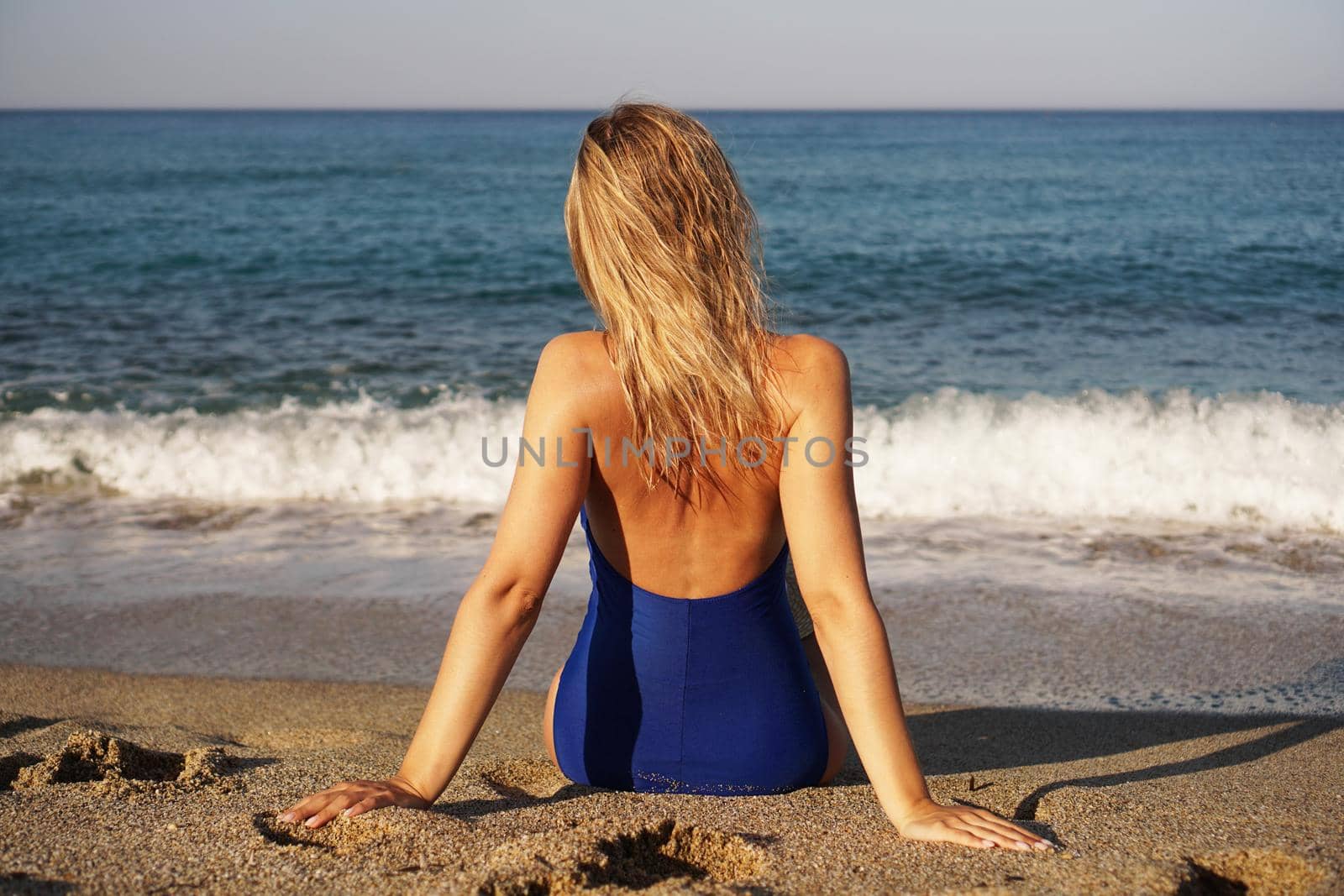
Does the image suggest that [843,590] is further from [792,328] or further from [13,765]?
[792,328]

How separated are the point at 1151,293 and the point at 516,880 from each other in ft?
39.4

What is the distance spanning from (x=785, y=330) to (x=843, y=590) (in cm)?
989

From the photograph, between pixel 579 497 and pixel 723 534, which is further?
pixel 723 534

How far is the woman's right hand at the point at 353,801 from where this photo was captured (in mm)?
1936

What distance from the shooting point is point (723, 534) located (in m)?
2.12

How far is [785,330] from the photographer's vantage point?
1167 cm

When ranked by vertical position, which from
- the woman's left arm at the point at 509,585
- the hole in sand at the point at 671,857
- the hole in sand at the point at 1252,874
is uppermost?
the woman's left arm at the point at 509,585

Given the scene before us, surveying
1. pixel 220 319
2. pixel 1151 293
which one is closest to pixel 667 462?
pixel 220 319

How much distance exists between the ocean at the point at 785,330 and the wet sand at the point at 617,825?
76 centimetres

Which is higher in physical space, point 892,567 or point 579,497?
point 579,497

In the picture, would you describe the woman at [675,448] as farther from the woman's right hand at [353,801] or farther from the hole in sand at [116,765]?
the hole in sand at [116,765]

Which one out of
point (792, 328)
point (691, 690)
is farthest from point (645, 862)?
point (792, 328)

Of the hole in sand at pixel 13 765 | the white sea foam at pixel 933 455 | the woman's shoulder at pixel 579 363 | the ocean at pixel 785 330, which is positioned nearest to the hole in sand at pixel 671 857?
the woman's shoulder at pixel 579 363

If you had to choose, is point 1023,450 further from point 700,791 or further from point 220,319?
point 220,319
